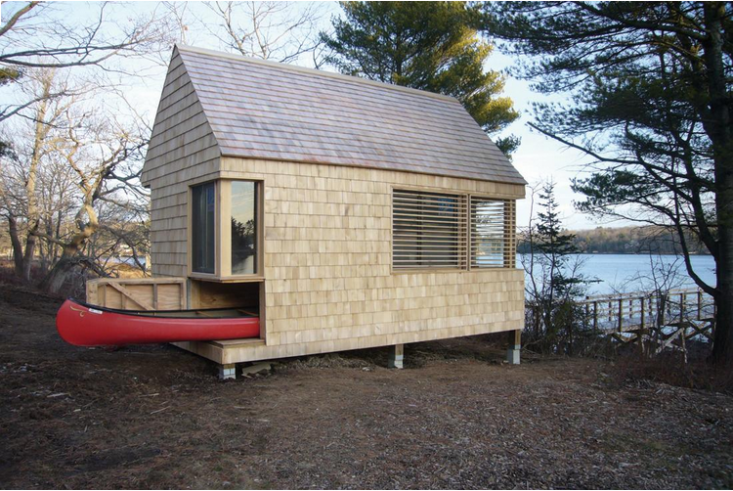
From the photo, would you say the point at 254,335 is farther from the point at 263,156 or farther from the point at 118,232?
the point at 118,232

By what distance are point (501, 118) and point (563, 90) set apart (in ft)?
16.7

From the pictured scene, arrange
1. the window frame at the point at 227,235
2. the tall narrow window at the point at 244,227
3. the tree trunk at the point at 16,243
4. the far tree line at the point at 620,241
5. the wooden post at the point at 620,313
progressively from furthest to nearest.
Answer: the tree trunk at the point at 16,243 < the wooden post at the point at 620,313 < the far tree line at the point at 620,241 < the tall narrow window at the point at 244,227 < the window frame at the point at 227,235

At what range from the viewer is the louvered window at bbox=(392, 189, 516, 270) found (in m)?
8.38

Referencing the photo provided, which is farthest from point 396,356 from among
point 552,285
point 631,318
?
point 631,318

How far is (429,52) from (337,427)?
14.0 m

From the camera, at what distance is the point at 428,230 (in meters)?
8.67

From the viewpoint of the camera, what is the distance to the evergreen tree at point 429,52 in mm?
16250

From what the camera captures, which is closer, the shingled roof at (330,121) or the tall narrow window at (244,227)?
the tall narrow window at (244,227)

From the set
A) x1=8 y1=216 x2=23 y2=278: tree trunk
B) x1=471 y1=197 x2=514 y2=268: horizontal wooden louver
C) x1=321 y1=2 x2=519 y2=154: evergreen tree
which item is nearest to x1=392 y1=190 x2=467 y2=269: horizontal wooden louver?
x1=471 y1=197 x2=514 y2=268: horizontal wooden louver

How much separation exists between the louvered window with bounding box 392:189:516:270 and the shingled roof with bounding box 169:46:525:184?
481mm

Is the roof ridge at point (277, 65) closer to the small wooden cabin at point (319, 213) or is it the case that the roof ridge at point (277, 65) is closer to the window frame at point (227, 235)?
the small wooden cabin at point (319, 213)

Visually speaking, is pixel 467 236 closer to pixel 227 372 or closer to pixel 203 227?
pixel 203 227

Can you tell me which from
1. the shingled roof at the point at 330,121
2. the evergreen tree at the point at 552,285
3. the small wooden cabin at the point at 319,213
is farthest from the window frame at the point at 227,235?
the evergreen tree at the point at 552,285

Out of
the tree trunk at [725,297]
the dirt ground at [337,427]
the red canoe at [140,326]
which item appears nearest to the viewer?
the dirt ground at [337,427]
